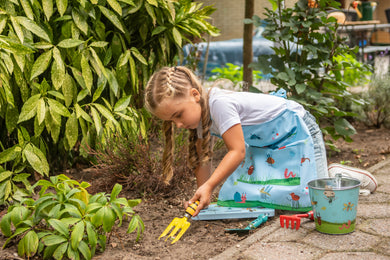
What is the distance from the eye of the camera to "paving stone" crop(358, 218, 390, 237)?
187 cm

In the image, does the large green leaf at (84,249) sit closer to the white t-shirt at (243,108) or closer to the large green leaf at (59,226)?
the large green leaf at (59,226)

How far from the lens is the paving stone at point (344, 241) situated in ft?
5.72

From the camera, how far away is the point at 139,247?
74.2 inches

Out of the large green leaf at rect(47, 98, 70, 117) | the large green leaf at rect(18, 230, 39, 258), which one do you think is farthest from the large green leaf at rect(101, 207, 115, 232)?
the large green leaf at rect(47, 98, 70, 117)

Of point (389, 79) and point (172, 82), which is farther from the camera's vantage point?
point (389, 79)

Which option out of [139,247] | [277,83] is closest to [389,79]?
[277,83]

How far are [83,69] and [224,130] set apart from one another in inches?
37.3

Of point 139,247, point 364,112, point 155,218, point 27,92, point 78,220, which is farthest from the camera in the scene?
point 364,112

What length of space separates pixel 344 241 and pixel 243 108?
781mm

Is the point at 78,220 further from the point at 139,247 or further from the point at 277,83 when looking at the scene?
the point at 277,83

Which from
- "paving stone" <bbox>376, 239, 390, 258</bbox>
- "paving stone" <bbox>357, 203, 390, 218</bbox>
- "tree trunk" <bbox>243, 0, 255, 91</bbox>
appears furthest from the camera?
"tree trunk" <bbox>243, 0, 255, 91</bbox>

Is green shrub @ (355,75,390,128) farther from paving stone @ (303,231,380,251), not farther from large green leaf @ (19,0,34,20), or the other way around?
large green leaf @ (19,0,34,20)

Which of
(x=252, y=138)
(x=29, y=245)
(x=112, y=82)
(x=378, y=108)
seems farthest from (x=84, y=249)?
(x=378, y=108)

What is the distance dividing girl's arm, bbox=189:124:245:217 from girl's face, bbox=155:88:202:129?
0.17 meters
